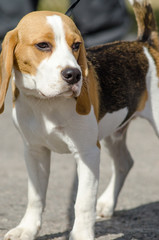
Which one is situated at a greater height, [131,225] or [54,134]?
[54,134]

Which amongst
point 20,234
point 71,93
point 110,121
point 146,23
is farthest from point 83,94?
point 146,23

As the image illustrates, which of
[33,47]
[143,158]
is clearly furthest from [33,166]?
[143,158]

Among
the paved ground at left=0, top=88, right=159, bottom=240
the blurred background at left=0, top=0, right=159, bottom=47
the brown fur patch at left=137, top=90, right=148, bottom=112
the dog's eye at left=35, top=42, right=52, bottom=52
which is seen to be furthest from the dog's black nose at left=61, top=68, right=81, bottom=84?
the blurred background at left=0, top=0, right=159, bottom=47

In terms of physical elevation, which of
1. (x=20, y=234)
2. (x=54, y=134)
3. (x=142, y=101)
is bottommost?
(x=20, y=234)

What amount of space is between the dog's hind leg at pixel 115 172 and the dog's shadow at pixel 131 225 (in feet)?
0.43

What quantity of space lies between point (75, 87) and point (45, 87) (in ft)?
0.69

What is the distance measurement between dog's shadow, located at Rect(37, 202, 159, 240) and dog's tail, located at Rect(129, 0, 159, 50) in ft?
5.65

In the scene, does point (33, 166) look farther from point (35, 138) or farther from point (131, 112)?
point (131, 112)

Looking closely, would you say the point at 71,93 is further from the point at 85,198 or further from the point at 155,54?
the point at 155,54

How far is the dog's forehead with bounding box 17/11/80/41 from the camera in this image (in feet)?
12.7

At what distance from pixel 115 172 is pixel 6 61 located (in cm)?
224

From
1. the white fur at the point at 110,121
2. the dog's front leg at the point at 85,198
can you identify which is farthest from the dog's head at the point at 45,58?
the white fur at the point at 110,121

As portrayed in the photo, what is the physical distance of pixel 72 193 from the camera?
6301 millimetres

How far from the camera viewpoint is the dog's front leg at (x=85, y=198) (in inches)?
168
